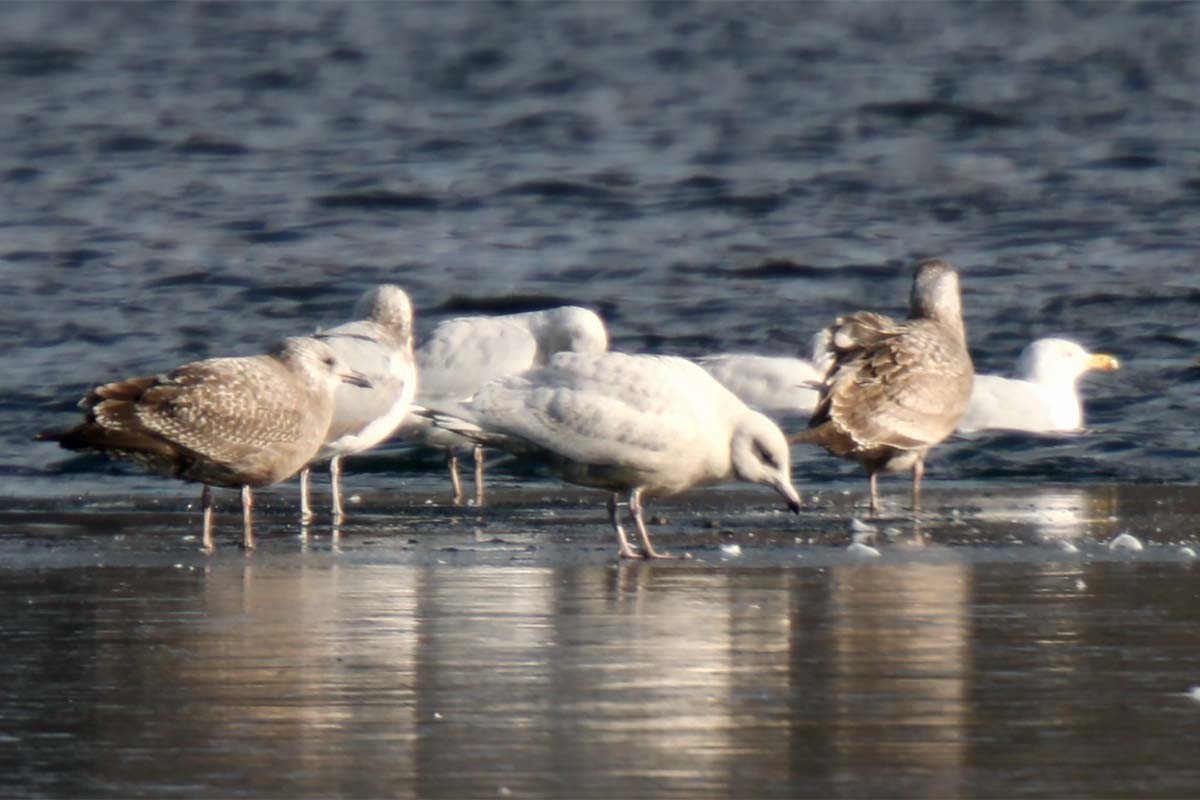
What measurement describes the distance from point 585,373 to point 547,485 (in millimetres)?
3363

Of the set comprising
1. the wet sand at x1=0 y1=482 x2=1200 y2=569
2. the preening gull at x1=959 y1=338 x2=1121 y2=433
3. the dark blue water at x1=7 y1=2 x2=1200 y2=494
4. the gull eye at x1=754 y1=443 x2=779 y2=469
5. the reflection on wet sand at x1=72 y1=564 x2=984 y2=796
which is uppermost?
the dark blue water at x1=7 y1=2 x2=1200 y2=494

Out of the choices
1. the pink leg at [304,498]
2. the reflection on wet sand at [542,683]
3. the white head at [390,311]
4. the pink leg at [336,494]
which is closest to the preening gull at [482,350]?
the white head at [390,311]

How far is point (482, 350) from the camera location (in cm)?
1295

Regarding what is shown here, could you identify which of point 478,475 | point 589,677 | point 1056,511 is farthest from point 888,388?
point 589,677

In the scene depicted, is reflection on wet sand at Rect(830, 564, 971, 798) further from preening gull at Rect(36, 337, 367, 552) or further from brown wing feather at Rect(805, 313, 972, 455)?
brown wing feather at Rect(805, 313, 972, 455)

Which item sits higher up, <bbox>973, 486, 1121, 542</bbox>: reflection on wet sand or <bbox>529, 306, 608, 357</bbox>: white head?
<bbox>529, 306, 608, 357</bbox>: white head

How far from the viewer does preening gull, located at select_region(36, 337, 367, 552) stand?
946 centimetres

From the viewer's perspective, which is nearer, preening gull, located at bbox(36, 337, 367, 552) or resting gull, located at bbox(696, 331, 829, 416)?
preening gull, located at bbox(36, 337, 367, 552)

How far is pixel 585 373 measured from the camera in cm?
925

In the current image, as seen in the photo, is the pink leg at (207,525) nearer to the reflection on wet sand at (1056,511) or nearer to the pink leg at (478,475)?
the pink leg at (478,475)

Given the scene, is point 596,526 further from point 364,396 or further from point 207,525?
point 207,525

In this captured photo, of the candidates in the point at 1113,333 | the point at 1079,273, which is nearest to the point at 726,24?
the point at 1079,273

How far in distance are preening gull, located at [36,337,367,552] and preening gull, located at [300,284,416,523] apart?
2.24 ft

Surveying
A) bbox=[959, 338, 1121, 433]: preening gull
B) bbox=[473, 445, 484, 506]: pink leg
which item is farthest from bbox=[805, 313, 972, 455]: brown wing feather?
bbox=[473, 445, 484, 506]: pink leg
